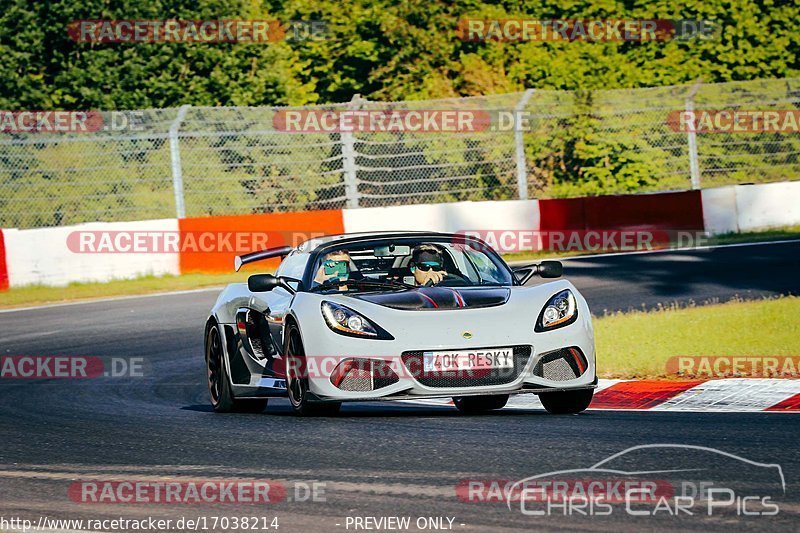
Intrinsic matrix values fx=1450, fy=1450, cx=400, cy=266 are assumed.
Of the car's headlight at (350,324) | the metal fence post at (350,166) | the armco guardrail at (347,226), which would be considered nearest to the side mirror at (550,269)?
the car's headlight at (350,324)

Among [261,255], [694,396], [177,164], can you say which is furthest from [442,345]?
[177,164]

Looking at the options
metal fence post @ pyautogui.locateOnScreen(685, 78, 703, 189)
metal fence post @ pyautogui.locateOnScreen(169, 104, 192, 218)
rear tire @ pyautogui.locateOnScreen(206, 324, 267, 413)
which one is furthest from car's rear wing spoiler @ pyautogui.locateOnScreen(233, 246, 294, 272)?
metal fence post @ pyautogui.locateOnScreen(685, 78, 703, 189)

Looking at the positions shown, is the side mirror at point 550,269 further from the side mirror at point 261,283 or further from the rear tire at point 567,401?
the side mirror at point 261,283

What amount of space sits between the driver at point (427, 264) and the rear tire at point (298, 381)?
1.12 m

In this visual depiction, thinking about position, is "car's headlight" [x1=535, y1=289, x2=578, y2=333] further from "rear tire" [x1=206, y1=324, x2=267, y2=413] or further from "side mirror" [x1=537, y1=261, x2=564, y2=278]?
"rear tire" [x1=206, y1=324, x2=267, y2=413]

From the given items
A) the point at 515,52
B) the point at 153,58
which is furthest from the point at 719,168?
the point at 153,58

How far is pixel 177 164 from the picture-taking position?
891 inches

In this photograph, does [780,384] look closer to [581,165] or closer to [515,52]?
[581,165]

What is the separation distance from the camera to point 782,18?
112ft

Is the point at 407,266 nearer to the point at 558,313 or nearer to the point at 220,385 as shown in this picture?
the point at 558,313

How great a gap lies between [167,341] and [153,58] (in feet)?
52.8

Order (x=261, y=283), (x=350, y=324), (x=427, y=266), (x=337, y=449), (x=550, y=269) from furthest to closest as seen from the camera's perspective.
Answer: (x=427, y=266), (x=550, y=269), (x=261, y=283), (x=350, y=324), (x=337, y=449)

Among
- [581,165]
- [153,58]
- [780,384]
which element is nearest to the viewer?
[780,384]

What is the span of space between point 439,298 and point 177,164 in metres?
14.2
